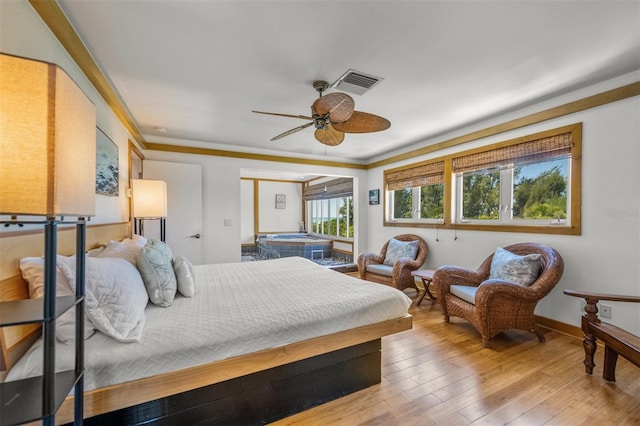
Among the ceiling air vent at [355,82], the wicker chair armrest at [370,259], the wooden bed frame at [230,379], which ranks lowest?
the wooden bed frame at [230,379]

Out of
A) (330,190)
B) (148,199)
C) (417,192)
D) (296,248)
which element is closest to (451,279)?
(417,192)

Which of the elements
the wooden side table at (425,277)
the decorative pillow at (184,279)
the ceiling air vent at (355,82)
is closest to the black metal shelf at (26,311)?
the decorative pillow at (184,279)

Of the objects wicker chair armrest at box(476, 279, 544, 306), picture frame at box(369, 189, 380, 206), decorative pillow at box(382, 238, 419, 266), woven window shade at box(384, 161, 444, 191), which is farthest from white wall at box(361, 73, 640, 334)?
picture frame at box(369, 189, 380, 206)

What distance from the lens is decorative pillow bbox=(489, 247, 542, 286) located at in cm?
255

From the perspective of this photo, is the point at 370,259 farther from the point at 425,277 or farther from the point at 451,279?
the point at 451,279

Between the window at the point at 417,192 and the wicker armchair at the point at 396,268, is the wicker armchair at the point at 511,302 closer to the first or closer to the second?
the wicker armchair at the point at 396,268

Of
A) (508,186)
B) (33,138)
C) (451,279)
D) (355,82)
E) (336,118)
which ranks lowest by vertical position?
(451,279)

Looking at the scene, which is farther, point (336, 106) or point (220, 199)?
point (220, 199)

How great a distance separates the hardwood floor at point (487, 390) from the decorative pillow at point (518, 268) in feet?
1.92

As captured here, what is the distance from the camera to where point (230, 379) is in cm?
146

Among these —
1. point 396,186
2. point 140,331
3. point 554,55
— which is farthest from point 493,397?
point 396,186

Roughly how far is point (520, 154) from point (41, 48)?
411 cm

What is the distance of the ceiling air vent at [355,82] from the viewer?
2.17 metres

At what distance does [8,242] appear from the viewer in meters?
1.09
